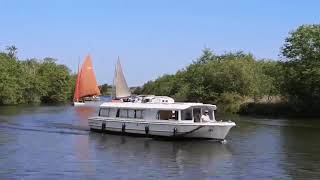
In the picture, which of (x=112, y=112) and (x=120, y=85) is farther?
(x=120, y=85)

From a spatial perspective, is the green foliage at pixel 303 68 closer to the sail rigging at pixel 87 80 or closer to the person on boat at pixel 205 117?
the sail rigging at pixel 87 80

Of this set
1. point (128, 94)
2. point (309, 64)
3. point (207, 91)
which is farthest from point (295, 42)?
point (128, 94)

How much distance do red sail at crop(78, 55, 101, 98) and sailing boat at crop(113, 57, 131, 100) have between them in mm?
24379

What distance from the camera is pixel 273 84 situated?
96438mm

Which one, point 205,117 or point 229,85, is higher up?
point 229,85

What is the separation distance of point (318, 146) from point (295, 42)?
4214cm

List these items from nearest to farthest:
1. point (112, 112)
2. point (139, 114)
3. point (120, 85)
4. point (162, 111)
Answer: point (162, 111) < point (139, 114) < point (112, 112) < point (120, 85)

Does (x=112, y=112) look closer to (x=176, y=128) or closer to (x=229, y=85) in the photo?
(x=176, y=128)

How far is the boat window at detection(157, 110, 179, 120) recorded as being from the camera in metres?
46.9

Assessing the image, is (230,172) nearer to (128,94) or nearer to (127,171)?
(127,171)

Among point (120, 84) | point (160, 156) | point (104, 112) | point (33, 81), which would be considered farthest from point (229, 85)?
point (33, 81)

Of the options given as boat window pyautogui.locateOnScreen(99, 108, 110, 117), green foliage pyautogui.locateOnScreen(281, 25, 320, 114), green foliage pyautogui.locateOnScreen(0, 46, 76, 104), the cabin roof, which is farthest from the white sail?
green foliage pyautogui.locateOnScreen(0, 46, 76, 104)

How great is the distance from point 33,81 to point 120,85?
104847mm

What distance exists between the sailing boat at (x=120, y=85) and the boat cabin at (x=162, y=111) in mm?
6493
